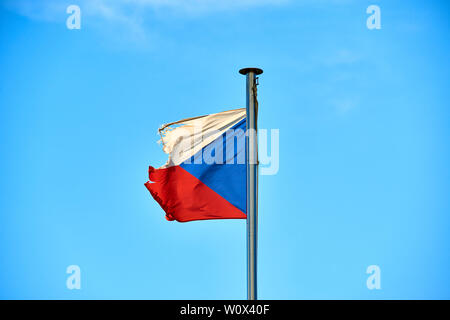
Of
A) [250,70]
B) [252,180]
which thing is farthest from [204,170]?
[250,70]

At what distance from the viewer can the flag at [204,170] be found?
16.1 m

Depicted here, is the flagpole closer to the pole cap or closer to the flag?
the pole cap

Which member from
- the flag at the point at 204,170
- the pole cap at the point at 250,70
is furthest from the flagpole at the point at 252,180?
the flag at the point at 204,170

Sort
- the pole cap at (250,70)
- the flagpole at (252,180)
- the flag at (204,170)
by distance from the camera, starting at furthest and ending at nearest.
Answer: the flag at (204,170), the pole cap at (250,70), the flagpole at (252,180)

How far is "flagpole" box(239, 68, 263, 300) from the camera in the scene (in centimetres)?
1360

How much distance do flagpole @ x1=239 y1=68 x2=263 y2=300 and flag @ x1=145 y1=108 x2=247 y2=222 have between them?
3.88 feet

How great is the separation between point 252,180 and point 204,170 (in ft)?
8.96

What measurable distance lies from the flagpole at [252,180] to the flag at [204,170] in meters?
1.18

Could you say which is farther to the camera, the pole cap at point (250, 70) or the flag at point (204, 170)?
the flag at point (204, 170)

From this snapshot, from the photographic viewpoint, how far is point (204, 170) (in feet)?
54.3

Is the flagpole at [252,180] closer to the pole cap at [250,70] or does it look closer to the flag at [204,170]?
the pole cap at [250,70]

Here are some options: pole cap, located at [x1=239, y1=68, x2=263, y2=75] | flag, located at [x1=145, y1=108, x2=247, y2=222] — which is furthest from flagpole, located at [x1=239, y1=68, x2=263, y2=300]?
flag, located at [x1=145, y1=108, x2=247, y2=222]

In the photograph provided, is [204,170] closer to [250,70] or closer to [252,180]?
[252,180]
